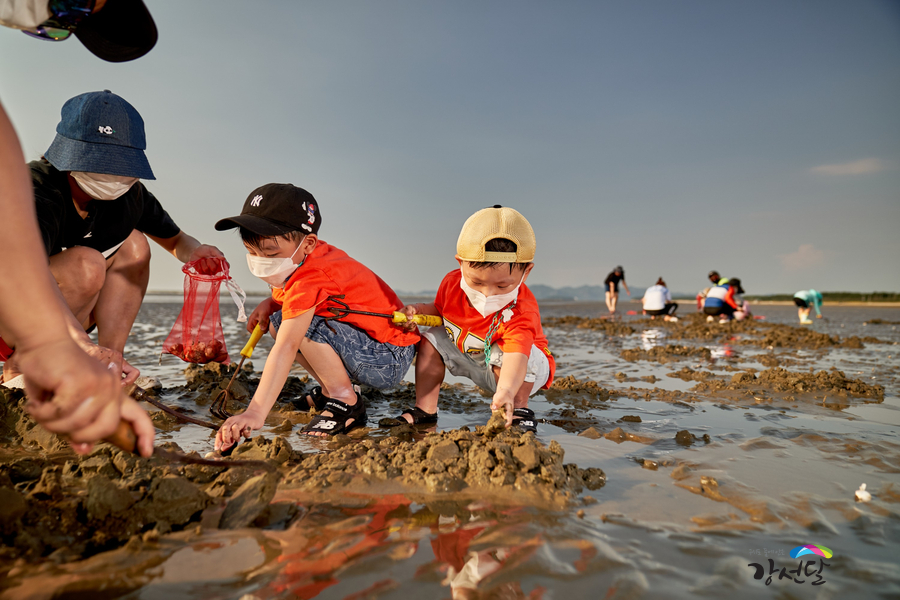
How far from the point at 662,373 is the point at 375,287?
3244 millimetres

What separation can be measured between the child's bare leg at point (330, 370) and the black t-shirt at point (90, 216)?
144 centimetres

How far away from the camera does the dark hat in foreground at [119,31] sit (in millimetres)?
1716

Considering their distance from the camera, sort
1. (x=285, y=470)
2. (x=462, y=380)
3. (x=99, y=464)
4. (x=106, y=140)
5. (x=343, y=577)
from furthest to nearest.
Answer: (x=462, y=380) < (x=106, y=140) < (x=285, y=470) < (x=99, y=464) < (x=343, y=577)

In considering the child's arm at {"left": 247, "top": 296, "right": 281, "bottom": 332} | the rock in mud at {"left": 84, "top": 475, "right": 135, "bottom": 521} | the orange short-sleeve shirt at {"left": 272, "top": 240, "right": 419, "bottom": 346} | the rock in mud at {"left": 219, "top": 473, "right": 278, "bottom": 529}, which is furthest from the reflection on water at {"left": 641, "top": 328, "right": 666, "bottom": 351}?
the rock in mud at {"left": 84, "top": 475, "right": 135, "bottom": 521}

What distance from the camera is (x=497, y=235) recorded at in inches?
110

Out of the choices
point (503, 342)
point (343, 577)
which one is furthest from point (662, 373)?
point (343, 577)

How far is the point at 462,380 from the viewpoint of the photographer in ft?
15.9

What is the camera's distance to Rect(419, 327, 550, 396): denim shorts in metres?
3.12

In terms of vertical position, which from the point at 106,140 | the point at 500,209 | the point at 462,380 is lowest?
the point at 462,380

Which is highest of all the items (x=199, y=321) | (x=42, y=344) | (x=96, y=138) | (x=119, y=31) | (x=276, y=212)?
(x=119, y=31)

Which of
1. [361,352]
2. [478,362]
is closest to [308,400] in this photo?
[361,352]

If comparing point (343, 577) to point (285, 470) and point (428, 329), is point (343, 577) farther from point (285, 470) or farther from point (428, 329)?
point (428, 329)

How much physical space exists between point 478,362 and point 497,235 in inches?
35.9

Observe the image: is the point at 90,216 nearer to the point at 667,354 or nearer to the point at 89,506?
the point at 89,506
